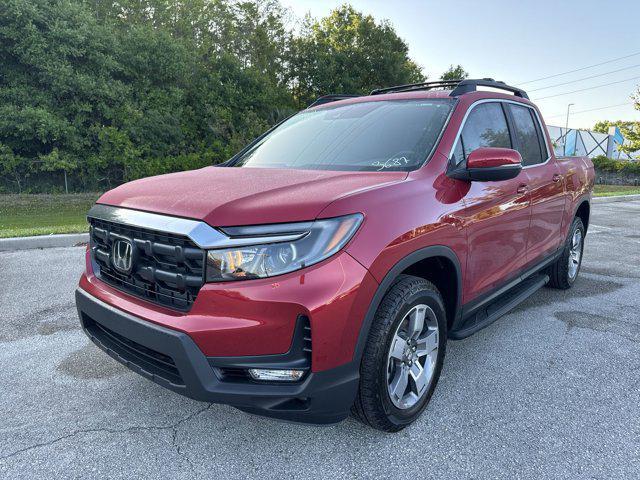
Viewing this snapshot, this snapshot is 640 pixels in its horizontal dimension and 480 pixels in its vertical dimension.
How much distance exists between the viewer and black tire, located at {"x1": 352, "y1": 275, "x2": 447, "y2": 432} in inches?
83.1

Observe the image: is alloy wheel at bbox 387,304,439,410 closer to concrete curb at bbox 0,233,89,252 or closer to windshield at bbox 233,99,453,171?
windshield at bbox 233,99,453,171

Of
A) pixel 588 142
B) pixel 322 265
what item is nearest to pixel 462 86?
pixel 322 265

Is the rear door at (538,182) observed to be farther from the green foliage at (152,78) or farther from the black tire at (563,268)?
the green foliage at (152,78)

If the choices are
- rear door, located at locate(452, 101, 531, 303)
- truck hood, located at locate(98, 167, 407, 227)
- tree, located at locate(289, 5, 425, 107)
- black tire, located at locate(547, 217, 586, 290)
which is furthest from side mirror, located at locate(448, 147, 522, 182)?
tree, located at locate(289, 5, 425, 107)

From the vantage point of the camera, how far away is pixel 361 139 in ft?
9.81

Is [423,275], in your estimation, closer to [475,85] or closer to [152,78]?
[475,85]

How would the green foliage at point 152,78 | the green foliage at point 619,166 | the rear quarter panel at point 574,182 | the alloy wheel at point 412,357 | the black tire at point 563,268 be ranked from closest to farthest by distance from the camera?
1. the alloy wheel at point 412,357
2. the rear quarter panel at point 574,182
3. the black tire at point 563,268
4. the green foliage at point 152,78
5. the green foliage at point 619,166

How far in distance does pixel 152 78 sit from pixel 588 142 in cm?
3640

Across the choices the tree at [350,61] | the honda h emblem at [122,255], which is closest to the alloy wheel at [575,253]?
the honda h emblem at [122,255]

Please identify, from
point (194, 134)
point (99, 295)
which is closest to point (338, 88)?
point (194, 134)

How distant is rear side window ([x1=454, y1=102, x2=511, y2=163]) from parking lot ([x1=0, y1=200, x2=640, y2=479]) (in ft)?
4.89

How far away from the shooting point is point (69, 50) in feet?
59.0

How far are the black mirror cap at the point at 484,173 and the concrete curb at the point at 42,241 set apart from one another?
6.50 metres

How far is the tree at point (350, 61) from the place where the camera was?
2616 centimetres
